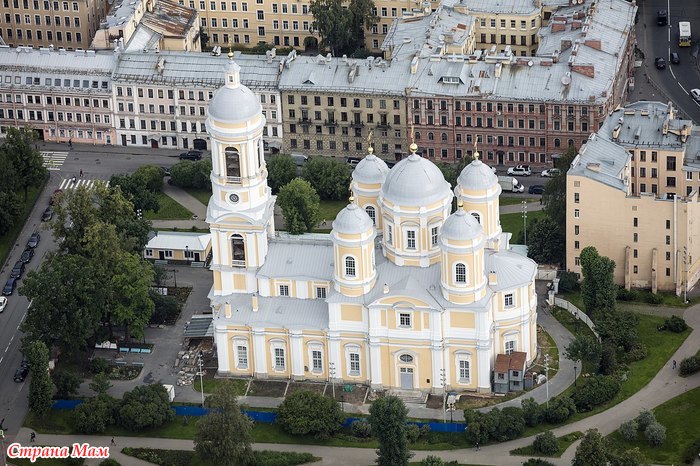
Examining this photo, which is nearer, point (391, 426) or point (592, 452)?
point (592, 452)

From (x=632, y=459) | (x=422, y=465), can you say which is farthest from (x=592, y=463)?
(x=422, y=465)

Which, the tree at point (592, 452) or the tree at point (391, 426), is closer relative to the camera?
the tree at point (592, 452)

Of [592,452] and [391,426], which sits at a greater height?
[391,426]

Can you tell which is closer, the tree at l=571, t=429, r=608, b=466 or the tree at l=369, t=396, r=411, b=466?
the tree at l=571, t=429, r=608, b=466

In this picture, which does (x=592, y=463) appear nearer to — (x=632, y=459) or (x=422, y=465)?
(x=632, y=459)

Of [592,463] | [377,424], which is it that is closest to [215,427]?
[377,424]

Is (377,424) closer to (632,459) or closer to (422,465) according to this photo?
(422,465)
